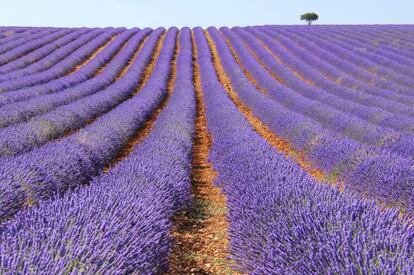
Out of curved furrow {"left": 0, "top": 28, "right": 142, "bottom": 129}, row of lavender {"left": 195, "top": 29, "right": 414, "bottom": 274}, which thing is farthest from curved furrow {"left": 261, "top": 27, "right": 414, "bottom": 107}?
row of lavender {"left": 195, "top": 29, "right": 414, "bottom": 274}

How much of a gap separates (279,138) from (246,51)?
600 inches

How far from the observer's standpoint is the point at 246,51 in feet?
83.7

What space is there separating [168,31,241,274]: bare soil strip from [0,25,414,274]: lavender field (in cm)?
2

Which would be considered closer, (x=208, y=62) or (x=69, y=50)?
(x=208, y=62)

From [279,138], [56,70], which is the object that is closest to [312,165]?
[279,138]

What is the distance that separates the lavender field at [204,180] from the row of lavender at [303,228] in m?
0.01

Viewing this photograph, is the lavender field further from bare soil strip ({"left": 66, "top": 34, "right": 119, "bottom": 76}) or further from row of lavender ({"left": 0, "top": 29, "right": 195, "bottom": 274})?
bare soil strip ({"left": 66, "top": 34, "right": 119, "bottom": 76})

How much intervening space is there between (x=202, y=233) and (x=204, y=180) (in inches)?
92.9

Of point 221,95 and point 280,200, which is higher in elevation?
point 280,200

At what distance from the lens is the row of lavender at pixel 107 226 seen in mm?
2504

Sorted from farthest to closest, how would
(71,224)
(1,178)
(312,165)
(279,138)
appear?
(279,138), (312,165), (1,178), (71,224)

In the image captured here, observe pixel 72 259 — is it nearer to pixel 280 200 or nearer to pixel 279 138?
pixel 280 200

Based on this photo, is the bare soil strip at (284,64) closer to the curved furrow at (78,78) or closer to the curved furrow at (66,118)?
the curved furrow at (66,118)

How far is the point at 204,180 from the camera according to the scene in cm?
736
